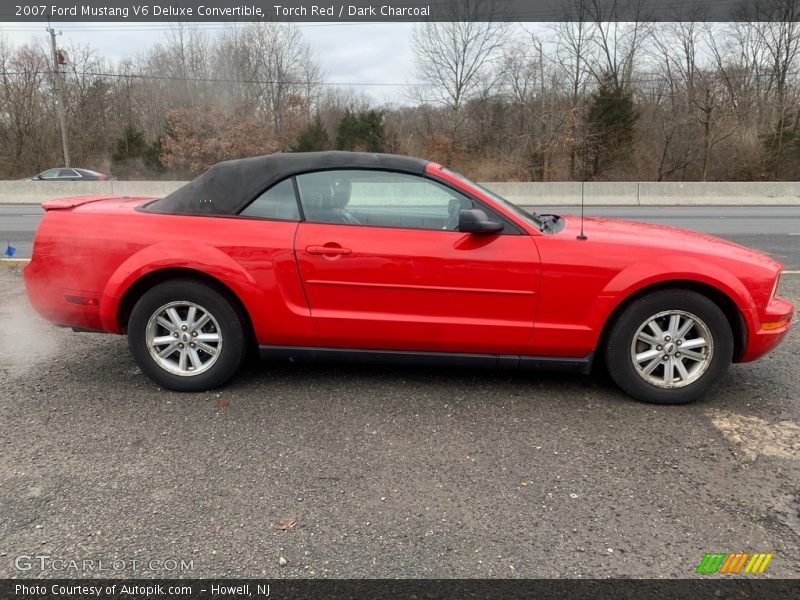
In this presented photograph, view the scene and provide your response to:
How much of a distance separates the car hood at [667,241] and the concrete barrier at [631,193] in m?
17.4

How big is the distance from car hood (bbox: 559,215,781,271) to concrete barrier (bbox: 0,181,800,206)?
1740 cm

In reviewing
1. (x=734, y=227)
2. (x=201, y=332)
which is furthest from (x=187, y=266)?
(x=734, y=227)

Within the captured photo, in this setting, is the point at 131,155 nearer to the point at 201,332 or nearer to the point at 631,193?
the point at 631,193

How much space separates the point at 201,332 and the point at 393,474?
1695 mm

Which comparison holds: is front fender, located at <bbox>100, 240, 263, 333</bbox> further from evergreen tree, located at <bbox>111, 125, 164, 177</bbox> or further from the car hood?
evergreen tree, located at <bbox>111, 125, 164, 177</bbox>

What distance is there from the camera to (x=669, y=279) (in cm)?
348

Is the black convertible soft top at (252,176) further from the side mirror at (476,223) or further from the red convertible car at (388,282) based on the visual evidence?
the side mirror at (476,223)

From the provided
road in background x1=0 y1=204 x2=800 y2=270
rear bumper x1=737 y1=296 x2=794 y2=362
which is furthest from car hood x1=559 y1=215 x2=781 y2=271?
road in background x1=0 y1=204 x2=800 y2=270

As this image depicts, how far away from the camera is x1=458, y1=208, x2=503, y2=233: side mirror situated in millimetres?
3467

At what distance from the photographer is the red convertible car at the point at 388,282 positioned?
353 centimetres

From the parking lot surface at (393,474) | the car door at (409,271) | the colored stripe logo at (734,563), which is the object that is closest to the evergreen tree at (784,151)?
the parking lot surface at (393,474)

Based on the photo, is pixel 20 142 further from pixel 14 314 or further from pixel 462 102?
pixel 14 314

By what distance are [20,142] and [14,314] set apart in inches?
1454

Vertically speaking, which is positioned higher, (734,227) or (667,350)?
(734,227)
